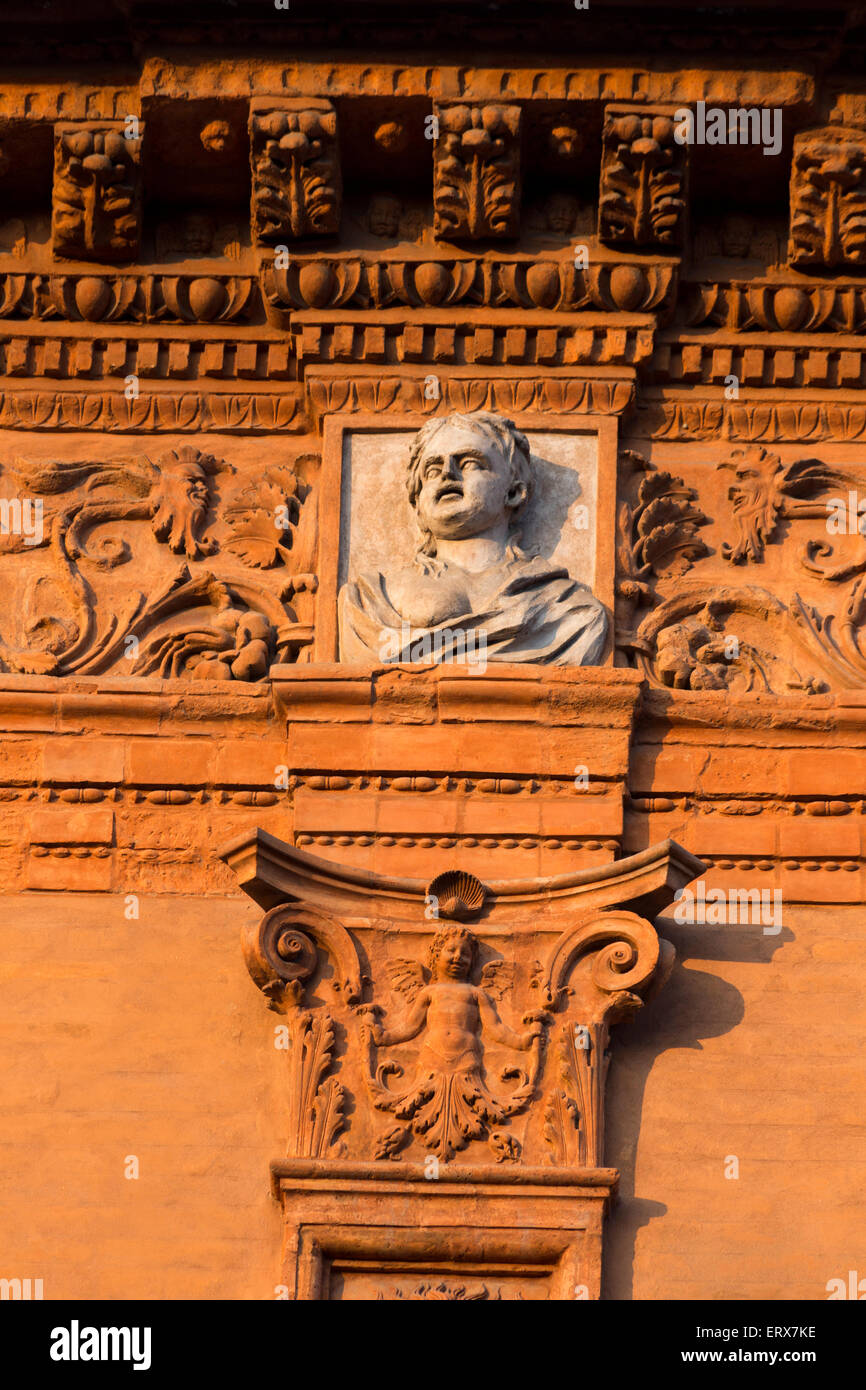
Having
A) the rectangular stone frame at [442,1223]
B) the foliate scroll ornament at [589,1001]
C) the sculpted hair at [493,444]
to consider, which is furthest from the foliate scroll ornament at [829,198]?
the rectangular stone frame at [442,1223]

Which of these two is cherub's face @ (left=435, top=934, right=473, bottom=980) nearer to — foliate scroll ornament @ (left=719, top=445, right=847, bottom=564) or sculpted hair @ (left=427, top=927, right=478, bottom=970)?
sculpted hair @ (left=427, top=927, right=478, bottom=970)

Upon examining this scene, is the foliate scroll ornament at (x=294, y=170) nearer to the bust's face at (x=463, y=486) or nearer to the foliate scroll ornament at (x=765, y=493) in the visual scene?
the bust's face at (x=463, y=486)

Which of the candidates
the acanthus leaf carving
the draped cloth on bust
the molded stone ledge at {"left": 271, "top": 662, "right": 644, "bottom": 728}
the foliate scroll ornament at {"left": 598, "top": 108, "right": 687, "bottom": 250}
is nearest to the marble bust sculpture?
the draped cloth on bust

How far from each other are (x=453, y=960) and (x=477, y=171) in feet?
9.13

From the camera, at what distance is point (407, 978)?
8.11m

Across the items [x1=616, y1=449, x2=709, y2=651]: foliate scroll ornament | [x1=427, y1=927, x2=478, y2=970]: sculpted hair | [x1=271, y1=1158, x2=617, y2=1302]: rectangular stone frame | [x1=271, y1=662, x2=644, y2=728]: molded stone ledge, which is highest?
[x1=616, y1=449, x2=709, y2=651]: foliate scroll ornament

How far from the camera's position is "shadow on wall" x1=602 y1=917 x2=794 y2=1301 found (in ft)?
25.6

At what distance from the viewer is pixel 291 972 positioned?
8078 mm

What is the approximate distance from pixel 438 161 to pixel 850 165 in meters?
1.37

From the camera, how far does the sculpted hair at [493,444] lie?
29.6 feet

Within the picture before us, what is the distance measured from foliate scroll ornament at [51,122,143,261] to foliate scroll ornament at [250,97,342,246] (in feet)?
1.40

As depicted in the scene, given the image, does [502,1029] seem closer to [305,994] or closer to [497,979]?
[497,979]

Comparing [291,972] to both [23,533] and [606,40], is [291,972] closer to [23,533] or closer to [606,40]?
[23,533]

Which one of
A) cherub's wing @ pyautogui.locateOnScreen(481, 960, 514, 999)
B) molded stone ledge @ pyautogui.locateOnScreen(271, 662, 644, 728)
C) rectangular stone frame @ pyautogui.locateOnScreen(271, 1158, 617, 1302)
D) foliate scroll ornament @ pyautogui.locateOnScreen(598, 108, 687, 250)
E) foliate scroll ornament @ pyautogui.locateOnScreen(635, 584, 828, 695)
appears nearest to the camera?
rectangular stone frame @ pyautogui.locateOnScreen(271, 1158, 617, 1302)
